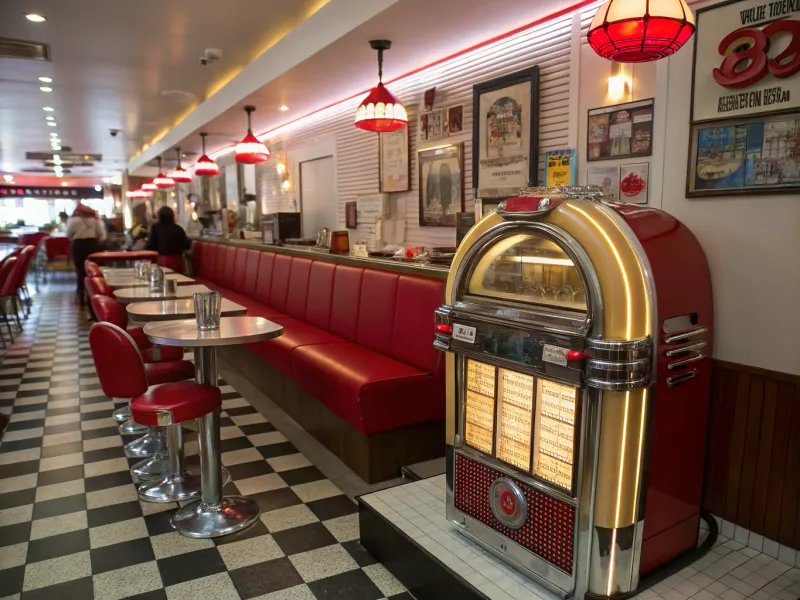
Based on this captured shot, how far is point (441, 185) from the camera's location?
571 centimetres

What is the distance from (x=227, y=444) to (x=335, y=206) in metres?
4.68

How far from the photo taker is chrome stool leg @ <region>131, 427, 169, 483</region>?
353cm

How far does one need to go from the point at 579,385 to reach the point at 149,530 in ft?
7.52

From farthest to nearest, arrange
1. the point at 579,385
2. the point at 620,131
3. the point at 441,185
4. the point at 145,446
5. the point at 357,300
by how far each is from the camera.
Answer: the point at 441,185, the point at 357,300, the point at 145,446, the point at 620,131, the point at 579,385

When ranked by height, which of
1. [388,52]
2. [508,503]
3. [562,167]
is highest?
[388,52]

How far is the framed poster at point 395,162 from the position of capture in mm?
6273

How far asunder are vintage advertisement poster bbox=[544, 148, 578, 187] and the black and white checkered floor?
239 cm

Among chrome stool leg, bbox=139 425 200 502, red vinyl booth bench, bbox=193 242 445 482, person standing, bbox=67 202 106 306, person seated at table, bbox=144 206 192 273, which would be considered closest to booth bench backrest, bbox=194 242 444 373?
red vinyl booth bench, bbox=193 242 445 482

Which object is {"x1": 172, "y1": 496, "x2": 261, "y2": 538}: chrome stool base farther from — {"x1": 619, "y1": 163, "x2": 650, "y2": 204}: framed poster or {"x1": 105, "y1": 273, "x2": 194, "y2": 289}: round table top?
{"x1": 105, "y1": 273, "x2": 194, "y2": 289}: round table top

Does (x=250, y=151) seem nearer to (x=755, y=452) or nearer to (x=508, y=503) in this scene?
(x=508, y=503)

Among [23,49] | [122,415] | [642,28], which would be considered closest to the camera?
[642,28]

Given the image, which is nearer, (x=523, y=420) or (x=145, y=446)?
(x=523, y=420)

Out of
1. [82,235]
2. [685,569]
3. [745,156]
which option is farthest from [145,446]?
[82,235]

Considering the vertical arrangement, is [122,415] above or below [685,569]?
below
